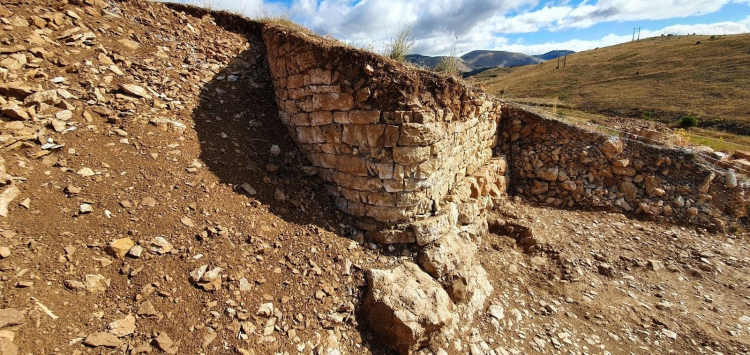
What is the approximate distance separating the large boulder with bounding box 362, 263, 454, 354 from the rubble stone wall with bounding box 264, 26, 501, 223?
33.4 inches

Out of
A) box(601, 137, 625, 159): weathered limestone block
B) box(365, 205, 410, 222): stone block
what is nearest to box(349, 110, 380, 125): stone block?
box(365, 205, 410, 222): stone block

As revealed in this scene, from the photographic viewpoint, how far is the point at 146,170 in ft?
12.5

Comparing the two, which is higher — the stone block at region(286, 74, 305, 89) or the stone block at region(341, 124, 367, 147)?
the stone block at region(286, 74, 305, 89)

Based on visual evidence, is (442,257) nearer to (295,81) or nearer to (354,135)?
(354,135)

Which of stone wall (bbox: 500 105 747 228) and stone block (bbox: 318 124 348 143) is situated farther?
stone wall (bbox: 500 105 747 228)

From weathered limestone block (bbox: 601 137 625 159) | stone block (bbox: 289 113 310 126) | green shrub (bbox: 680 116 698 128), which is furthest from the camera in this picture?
green shrub (bbox: 680 116 698 128)

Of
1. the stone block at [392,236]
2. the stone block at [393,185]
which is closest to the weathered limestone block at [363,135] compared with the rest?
the stone block at [393,185]

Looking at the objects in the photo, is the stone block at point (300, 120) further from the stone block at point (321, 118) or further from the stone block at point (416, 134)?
the stone block at point (416, 134)

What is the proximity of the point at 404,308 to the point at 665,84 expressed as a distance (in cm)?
3773

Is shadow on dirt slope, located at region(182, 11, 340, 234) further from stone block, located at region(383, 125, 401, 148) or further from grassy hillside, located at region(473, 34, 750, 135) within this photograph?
grassy hillside, located at region(473, 34, 750, 135)

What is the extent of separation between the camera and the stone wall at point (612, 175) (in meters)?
6.98

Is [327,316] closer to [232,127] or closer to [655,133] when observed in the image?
[232,127]

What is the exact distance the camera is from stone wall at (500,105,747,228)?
6985mm

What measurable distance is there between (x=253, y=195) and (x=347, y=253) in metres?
1.44
